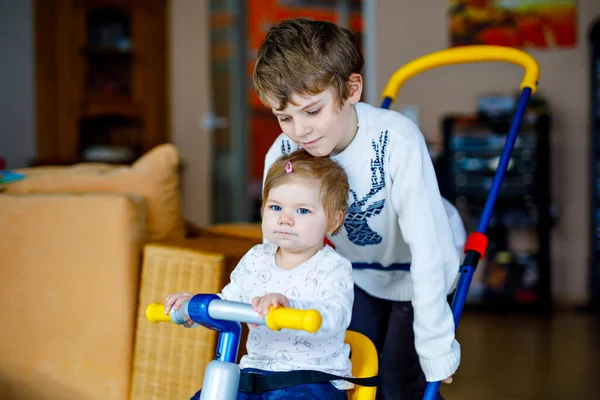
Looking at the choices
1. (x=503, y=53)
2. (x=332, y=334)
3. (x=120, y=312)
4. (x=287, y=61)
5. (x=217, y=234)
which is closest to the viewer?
(x=332, y=334)

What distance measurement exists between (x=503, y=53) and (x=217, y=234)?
1106 millimetres

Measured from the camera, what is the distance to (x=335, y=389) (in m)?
1.37

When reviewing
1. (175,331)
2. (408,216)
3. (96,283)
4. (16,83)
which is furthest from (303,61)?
(16,83)

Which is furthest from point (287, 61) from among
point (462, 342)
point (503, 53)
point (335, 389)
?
point (462, 342)

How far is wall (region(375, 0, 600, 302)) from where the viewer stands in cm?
495

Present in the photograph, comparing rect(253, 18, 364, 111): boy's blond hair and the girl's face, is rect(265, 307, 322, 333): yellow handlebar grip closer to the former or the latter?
the girl's face

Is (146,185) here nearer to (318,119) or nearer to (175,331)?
(175,331)

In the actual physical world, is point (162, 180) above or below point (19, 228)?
above

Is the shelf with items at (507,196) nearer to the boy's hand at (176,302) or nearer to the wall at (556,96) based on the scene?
the wall at (556,96)

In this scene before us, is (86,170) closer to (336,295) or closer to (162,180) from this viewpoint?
(162,180)

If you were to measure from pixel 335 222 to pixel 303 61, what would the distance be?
12.8 inches

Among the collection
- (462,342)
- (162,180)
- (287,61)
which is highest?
(287,61)

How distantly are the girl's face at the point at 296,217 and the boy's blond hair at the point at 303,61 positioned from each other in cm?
16

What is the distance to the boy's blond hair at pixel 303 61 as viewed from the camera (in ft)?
4.61
